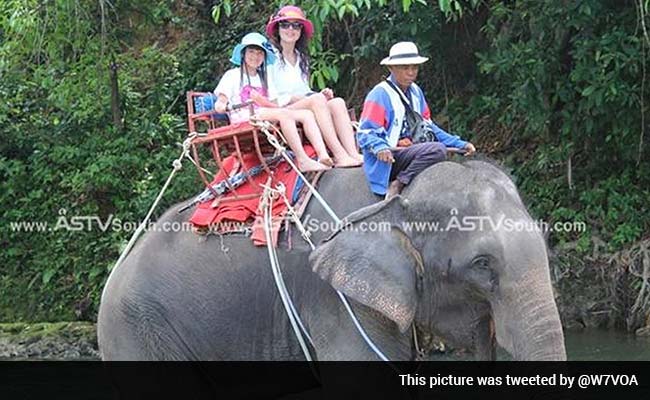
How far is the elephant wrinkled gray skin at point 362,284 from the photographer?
148 inches

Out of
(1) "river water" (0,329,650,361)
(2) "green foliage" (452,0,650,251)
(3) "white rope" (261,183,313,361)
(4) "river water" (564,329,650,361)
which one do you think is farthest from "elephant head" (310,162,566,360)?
(2) "green foliage" (452,0,650,251)

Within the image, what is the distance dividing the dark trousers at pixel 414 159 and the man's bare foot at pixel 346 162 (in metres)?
0.38

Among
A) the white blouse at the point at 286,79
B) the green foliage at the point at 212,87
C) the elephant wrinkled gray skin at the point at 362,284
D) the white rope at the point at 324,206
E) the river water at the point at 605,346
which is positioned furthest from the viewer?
the green foliage at the point at 212,87

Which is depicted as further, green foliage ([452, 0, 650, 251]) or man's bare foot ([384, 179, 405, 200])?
green foliage ([452, 0, 650, 251])

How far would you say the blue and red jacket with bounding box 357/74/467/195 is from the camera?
4297 mm

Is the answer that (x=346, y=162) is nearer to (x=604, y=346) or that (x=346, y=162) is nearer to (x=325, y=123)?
(x=325, y=123)

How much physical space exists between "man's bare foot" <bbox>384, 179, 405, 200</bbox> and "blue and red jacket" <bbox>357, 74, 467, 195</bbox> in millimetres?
27

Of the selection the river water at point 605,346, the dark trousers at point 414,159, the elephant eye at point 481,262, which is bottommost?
the river water at point 605,346
